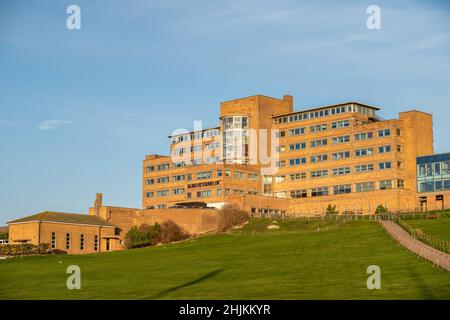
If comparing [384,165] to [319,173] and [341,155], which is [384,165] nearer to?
[341,155]

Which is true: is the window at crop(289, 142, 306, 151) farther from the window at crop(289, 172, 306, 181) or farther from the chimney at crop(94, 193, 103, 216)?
the chimney at crop(94, 193, 103, 216)

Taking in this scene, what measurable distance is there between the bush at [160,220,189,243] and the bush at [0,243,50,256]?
56.9ft

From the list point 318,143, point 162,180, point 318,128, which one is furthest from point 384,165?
point 162,180

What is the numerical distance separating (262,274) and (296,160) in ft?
283

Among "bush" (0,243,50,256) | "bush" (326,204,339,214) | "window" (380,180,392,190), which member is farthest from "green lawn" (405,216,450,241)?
"bush" (0,243,50,256)

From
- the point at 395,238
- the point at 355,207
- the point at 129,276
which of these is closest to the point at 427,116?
the point at 355,207

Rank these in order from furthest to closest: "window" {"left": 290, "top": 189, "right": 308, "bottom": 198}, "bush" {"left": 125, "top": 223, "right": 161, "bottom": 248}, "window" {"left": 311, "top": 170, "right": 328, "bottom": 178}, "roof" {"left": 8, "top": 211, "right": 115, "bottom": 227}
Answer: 1. "window" {"left": 290, "top": 189, "right": 308, "bottom": 198}
2. "window" {"left": 311, "top": 170, "right": 328, "bottom": 178}
3. "roof" {"left": 8, "top": 211, "right": 115, "bottom": 227}
4. "bush" {"left": 125, "top": 223, "right": 161, "bottom": 248}

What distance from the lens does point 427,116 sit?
132 m

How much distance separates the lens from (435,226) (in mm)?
85625

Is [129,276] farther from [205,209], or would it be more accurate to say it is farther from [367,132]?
[367,132]

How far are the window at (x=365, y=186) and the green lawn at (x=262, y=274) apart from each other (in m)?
38.2

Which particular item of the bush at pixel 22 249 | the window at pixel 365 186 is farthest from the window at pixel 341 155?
the bush at pixel 22 249

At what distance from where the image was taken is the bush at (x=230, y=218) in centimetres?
11725

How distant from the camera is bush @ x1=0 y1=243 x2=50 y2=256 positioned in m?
108
